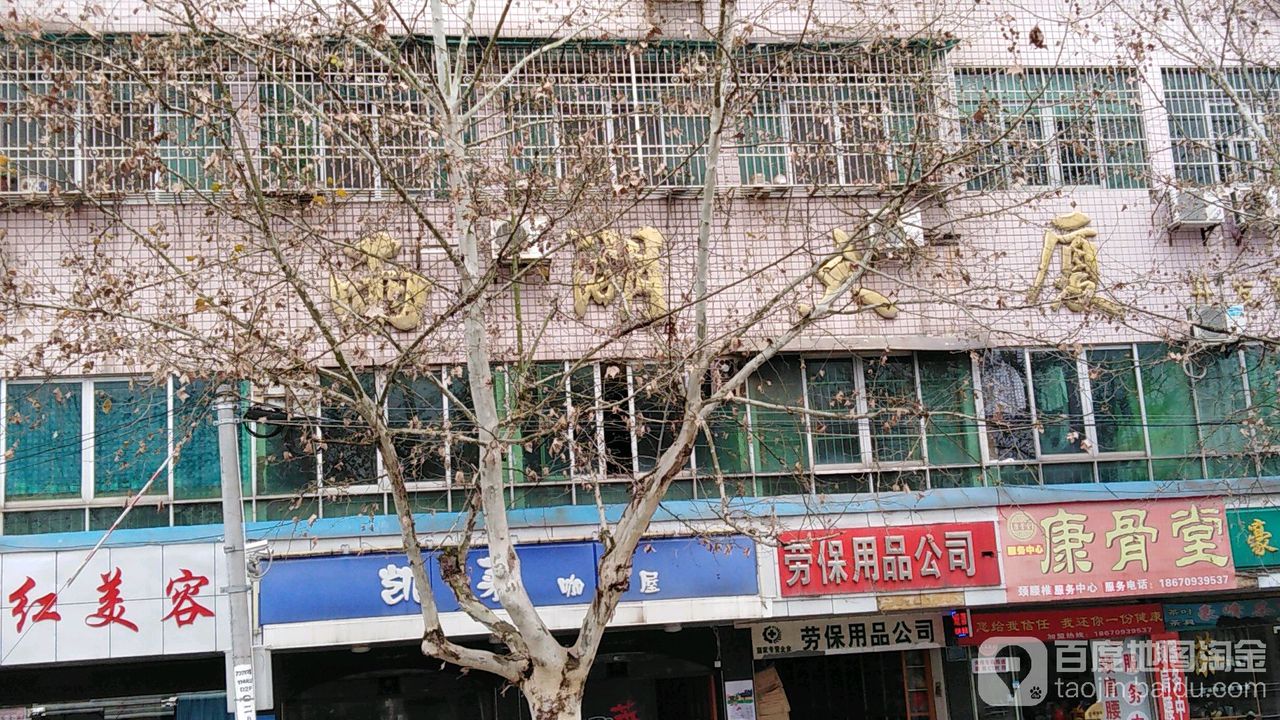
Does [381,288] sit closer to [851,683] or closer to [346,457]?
[346,457]

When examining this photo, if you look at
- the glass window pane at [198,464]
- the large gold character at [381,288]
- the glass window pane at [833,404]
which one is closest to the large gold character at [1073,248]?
the glass window pane at [833,404]

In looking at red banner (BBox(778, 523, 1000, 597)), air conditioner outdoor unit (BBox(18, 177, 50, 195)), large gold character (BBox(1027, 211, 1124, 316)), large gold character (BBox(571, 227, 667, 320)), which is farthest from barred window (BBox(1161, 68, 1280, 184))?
air conditioner outdoor unit (BBox(18, 177, 50, 195))

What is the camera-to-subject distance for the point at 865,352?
1395cm

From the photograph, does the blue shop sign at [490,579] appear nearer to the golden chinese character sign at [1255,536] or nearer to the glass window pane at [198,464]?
the glass window pane at [198,464]

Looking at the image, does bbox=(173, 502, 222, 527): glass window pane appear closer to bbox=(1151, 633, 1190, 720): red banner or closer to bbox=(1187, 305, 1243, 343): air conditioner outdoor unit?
bbox=(1187, 305, 1243, 343): air conditioner outdoor unit

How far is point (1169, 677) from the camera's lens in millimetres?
15297

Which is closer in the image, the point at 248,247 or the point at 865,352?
the point at 248,247

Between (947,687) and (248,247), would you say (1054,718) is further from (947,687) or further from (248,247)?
(248,247)

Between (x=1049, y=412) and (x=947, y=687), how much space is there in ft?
11.5

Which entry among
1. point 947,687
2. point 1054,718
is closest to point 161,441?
point 947,687

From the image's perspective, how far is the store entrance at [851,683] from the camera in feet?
51.6

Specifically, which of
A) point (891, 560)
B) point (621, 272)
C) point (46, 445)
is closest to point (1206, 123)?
point (891, 560)

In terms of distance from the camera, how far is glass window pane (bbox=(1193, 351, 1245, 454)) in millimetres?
14547

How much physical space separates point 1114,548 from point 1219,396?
261 cm
